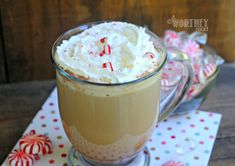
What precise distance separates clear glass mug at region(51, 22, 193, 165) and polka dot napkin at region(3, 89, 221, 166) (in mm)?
72

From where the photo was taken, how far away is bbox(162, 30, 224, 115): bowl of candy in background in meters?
1.03

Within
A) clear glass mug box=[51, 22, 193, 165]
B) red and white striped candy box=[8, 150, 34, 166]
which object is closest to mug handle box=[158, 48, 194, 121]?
clear glass mug box=[51, 22, 193, 165]

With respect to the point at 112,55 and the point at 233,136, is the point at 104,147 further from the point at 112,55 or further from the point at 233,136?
the point at 233,136

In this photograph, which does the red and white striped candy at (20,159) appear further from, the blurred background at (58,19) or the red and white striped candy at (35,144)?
the blurred background at (58,19)

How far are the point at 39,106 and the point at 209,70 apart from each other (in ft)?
1.35

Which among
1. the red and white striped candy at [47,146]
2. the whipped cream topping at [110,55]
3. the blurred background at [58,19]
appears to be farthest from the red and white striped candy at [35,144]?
the blurred background at [58,19]

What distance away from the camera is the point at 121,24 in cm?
86

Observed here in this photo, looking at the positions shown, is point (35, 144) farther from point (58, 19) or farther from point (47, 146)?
point (58, 19)

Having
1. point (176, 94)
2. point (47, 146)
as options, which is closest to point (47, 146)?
point (47, 146)

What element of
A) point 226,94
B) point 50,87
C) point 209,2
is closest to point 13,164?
point 50,87

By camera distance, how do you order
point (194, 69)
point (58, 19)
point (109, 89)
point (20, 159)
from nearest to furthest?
1. point (109, 89)
2. point (20, 159)
3. point (194, 69)
4. point (58, 19)

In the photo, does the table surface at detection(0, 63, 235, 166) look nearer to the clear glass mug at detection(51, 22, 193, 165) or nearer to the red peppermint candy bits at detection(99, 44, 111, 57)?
the clear glass mug at detection(51, 22, 193, 165)

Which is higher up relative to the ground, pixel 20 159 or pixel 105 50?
pixel 105 50

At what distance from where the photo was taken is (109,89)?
739 mm
